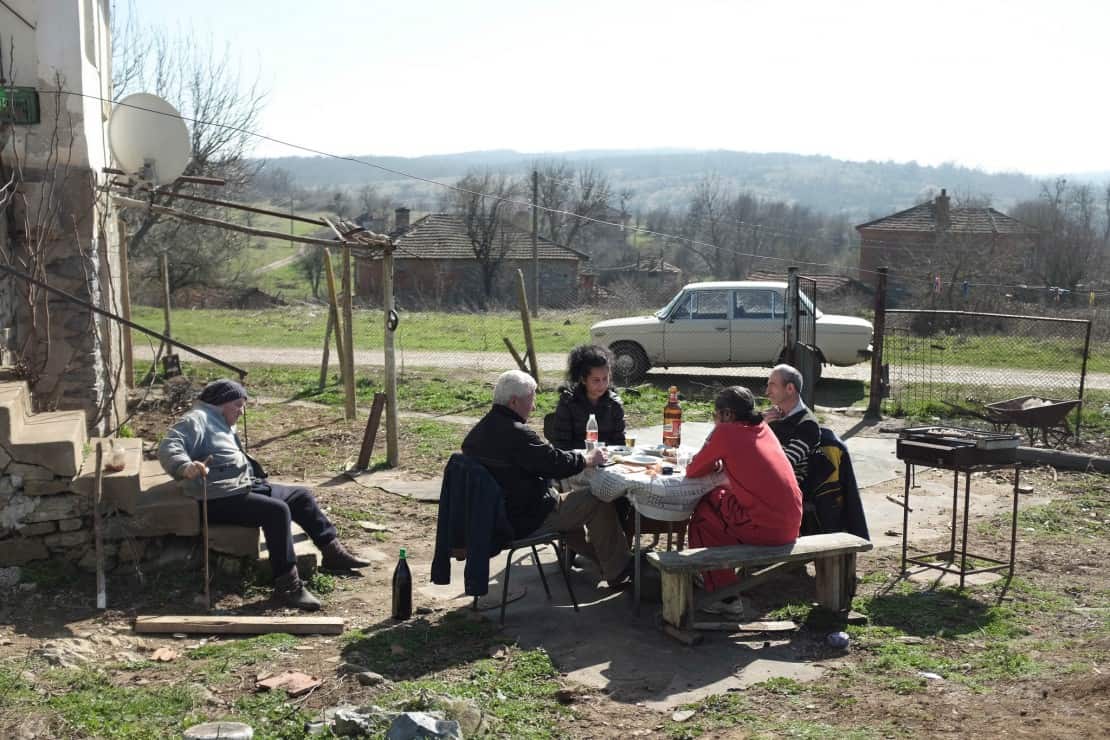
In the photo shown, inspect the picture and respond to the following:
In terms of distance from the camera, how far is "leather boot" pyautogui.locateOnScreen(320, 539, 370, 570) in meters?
6.48

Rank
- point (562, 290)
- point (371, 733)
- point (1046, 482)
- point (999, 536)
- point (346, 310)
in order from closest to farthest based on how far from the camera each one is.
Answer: point (371, 733) < point (999, 536) < point (1046, 482) < point (346, 310) < point (562, 290)

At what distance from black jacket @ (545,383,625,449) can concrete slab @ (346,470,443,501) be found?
7.06ft

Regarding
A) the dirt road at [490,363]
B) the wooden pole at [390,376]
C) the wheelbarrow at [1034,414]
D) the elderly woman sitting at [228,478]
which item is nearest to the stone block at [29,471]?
the elderly woman sitting at [228,478]

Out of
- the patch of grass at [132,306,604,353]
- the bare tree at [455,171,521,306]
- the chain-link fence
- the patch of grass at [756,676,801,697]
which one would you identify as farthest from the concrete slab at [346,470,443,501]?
the bare tree at [455,171,521,306]

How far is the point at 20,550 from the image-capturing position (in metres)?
6.00

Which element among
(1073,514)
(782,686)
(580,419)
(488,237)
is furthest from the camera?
(488,237)

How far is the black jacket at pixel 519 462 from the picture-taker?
226 inches

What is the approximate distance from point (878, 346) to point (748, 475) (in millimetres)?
7459

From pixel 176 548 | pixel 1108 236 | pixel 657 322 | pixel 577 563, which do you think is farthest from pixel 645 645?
pixel 1108 236

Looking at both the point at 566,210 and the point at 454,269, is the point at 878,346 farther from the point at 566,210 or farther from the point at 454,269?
the point at 566,210

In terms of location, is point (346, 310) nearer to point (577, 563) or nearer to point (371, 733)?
point (577, 563)

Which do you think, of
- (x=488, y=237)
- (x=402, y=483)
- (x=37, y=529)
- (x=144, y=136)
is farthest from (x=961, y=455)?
(x=488, y=237)

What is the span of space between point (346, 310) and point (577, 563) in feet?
19.7

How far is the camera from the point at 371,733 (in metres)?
4.12
